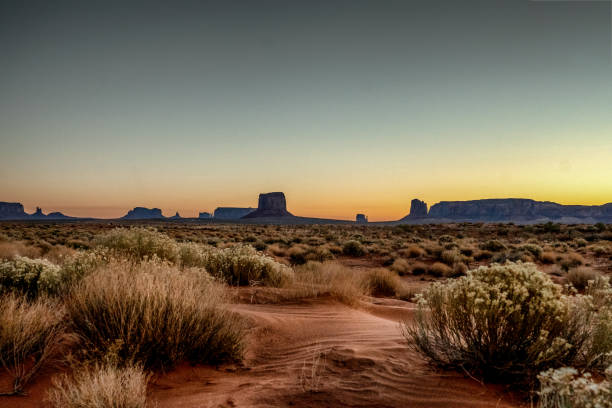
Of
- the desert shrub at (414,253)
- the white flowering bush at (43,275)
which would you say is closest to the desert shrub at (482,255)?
the desert shrub at (414,253)

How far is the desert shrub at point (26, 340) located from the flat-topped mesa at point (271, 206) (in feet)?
525

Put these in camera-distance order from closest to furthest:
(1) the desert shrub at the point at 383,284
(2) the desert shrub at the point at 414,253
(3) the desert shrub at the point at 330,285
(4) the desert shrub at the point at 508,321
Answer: (4) the desert shrub at the point at 508,321 → (3) the desert shrub at the point at 330,285 → (1) the desert shrub at the point at 383,284 → (2) the desert shrub at the point at 414,253

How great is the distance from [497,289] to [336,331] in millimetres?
3254

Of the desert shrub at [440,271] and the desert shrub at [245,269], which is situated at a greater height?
the desert shrub at [245,269]

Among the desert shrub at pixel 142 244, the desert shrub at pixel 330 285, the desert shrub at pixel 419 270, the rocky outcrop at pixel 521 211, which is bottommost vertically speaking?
the desert shrub at pixel 419 270

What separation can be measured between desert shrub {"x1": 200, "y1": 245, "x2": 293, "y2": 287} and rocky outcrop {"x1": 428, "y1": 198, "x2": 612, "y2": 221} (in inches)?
7456

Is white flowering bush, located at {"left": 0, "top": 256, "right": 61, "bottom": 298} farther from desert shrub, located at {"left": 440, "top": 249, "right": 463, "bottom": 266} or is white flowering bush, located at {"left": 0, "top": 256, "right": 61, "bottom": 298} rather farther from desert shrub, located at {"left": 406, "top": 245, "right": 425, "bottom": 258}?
desert shrub, located at {"left": 406, "top": 245, "right": 425, "bottom": 258}

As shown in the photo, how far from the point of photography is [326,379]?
4.19 m

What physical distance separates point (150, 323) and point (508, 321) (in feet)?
12.6

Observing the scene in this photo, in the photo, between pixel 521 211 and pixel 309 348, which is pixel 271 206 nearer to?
pixel 521 211

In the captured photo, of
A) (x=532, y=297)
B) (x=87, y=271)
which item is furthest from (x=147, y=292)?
(x=532, y=297)

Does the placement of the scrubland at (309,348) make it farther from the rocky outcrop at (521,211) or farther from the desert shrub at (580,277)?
the rocky outcrop at (521,211)

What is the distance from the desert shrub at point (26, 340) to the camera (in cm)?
414

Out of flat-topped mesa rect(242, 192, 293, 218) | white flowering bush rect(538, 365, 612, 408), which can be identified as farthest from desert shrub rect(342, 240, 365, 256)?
flat-topped mesa rect(242, 192, 293, 218)
